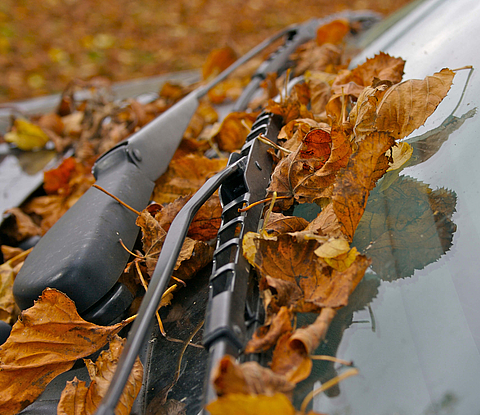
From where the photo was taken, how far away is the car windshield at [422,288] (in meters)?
0.54

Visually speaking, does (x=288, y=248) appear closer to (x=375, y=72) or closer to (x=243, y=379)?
(x=243, y=379)

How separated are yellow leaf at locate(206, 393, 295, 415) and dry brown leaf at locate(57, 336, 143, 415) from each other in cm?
30

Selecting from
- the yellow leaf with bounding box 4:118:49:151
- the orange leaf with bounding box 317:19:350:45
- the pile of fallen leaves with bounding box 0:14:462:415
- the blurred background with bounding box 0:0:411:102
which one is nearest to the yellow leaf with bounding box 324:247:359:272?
the pile of fallen leaves with bounding box 0:14:462:415

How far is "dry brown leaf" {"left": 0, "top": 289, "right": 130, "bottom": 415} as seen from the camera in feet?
2.50

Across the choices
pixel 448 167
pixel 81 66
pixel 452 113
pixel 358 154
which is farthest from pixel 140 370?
pixel 81 66

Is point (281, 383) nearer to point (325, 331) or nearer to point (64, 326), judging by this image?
point (325, 331)

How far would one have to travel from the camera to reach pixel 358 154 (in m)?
0.69

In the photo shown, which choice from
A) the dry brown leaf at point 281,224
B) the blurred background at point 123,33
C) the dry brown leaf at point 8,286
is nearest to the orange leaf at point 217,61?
the dry brown leaf at point 8,286

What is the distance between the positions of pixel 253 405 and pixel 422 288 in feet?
1.17

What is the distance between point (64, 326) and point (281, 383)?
51cm

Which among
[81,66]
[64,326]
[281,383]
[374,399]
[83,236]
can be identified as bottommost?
[374,399]

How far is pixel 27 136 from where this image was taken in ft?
6.40

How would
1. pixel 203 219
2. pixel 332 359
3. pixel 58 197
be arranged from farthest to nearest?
pixel 58 197 < pixel 203 219 < pixel 332 359

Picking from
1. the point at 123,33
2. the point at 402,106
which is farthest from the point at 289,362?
the point at 123,33
